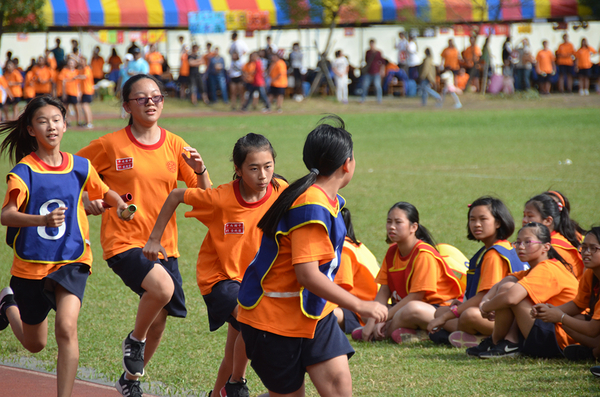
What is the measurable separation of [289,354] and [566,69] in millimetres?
28194

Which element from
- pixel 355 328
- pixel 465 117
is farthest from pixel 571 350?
pixel 465 117

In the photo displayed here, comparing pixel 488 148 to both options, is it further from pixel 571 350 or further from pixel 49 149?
pixel 49 149

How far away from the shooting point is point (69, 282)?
3611 mm

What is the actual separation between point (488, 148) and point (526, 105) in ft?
35.8

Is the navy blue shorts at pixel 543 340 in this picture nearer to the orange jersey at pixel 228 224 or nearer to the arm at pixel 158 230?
the orange jersey at pixel 228 224

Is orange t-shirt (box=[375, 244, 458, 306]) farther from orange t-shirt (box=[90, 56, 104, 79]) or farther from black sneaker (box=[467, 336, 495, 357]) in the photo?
orange t-shirt (box=[90, 56, 104, 79])

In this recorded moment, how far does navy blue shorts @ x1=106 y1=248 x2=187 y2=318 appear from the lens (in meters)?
3.87

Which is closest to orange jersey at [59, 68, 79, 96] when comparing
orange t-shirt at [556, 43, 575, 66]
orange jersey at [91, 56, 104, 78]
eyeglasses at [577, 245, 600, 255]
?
orange jersey at [91, 56, 104, 78]

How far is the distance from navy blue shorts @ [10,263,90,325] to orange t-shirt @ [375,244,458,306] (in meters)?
2.27

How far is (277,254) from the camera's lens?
2840mm

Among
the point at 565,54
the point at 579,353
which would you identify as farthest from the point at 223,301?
the point at 565,54

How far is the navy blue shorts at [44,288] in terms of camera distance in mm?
3607

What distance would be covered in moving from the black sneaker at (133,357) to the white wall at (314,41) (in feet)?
84.6

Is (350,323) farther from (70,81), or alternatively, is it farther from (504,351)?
(70,81)
